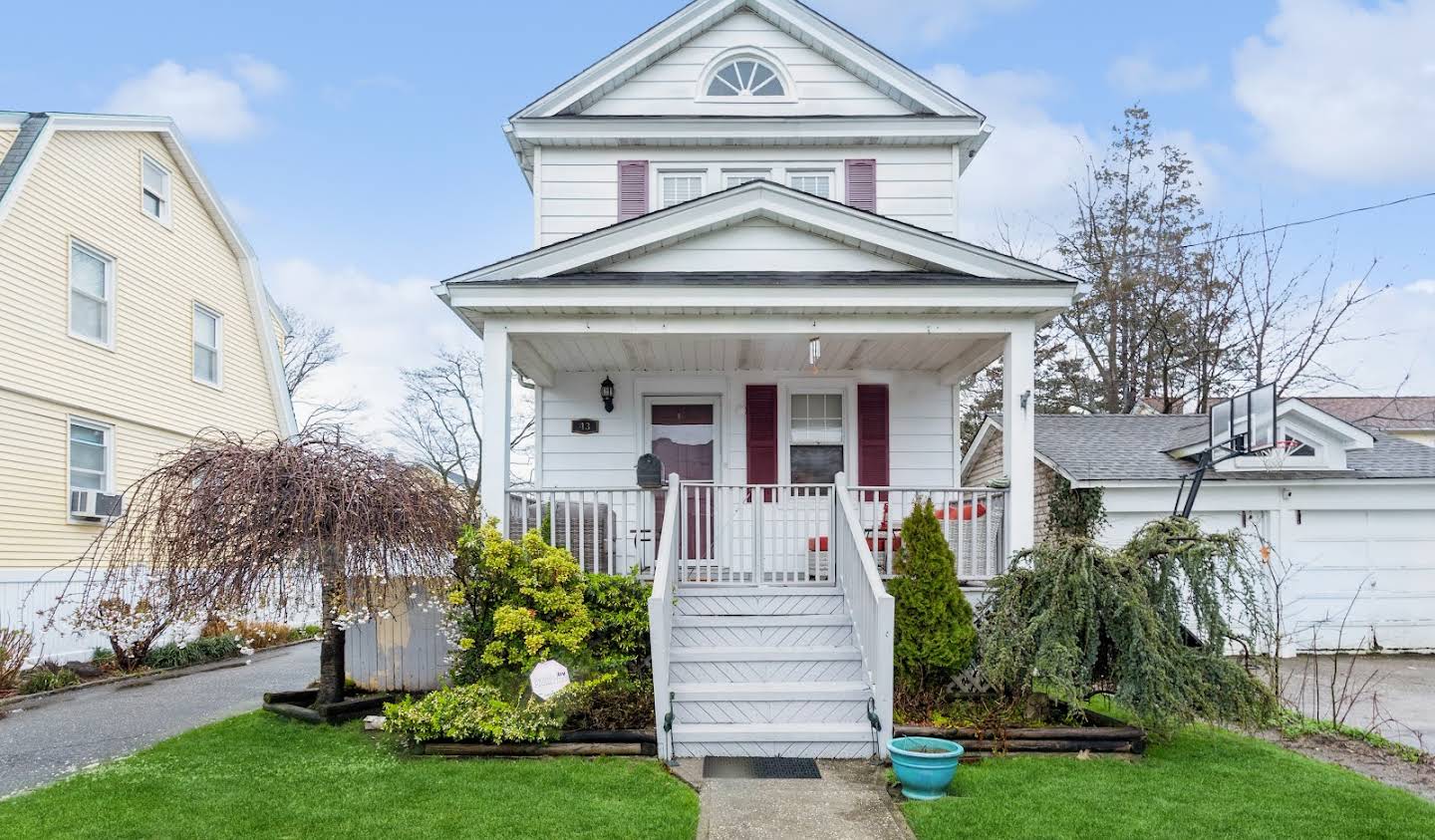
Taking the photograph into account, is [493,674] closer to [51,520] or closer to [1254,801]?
[1254,801]

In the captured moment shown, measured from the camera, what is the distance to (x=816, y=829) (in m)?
4.80

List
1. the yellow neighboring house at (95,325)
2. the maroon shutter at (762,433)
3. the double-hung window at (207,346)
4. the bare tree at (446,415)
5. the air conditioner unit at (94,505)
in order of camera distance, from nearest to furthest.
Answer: the maroon shutter at (762,433)
the yellow neighboring house at (95,325)
the air conditioner unit at (94,505)
the double-hung window at (207,346)
the bare tree at (446,415)

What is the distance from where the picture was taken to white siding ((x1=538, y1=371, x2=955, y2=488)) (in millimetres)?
9977

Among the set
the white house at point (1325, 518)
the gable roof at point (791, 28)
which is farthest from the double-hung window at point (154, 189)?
the white house at point (1325, 518)

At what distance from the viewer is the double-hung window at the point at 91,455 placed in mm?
12039

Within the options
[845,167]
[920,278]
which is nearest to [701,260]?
[920,278]

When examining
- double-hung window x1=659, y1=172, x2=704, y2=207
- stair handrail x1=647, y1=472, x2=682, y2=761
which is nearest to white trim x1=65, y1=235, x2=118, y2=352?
double-hung window x1=659, y1=172, x2=704, y2=207

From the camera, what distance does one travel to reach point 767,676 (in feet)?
22.4

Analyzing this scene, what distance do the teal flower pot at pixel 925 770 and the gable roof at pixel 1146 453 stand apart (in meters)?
7.59

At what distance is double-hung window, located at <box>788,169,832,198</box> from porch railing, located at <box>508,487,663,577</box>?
4.04 meters

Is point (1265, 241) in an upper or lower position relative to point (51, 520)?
upper

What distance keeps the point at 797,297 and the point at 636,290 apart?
1355 mm

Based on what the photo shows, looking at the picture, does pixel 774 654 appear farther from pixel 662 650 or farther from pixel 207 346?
pixel 207 346

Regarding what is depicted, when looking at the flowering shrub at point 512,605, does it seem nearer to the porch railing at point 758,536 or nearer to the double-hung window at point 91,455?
the porch railing at point 758,536
